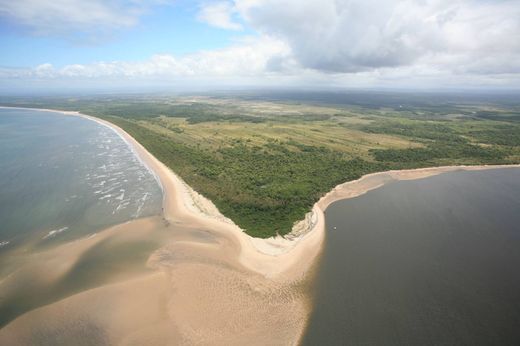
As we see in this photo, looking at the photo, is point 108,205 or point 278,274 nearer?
point 278,274

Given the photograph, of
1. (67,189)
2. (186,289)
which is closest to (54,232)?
(67,189)

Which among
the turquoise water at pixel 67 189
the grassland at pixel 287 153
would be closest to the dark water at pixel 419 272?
the grassland at pixel 287 153

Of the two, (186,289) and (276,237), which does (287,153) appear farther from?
(186,289)

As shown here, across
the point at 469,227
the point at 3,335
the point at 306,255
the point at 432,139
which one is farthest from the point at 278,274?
the point at 432,139

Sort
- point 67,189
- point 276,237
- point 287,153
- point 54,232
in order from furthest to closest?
point 287,153, point 67,189, point 54,232, point 276,237

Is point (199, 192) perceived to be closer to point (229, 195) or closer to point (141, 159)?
point (229, 195)
